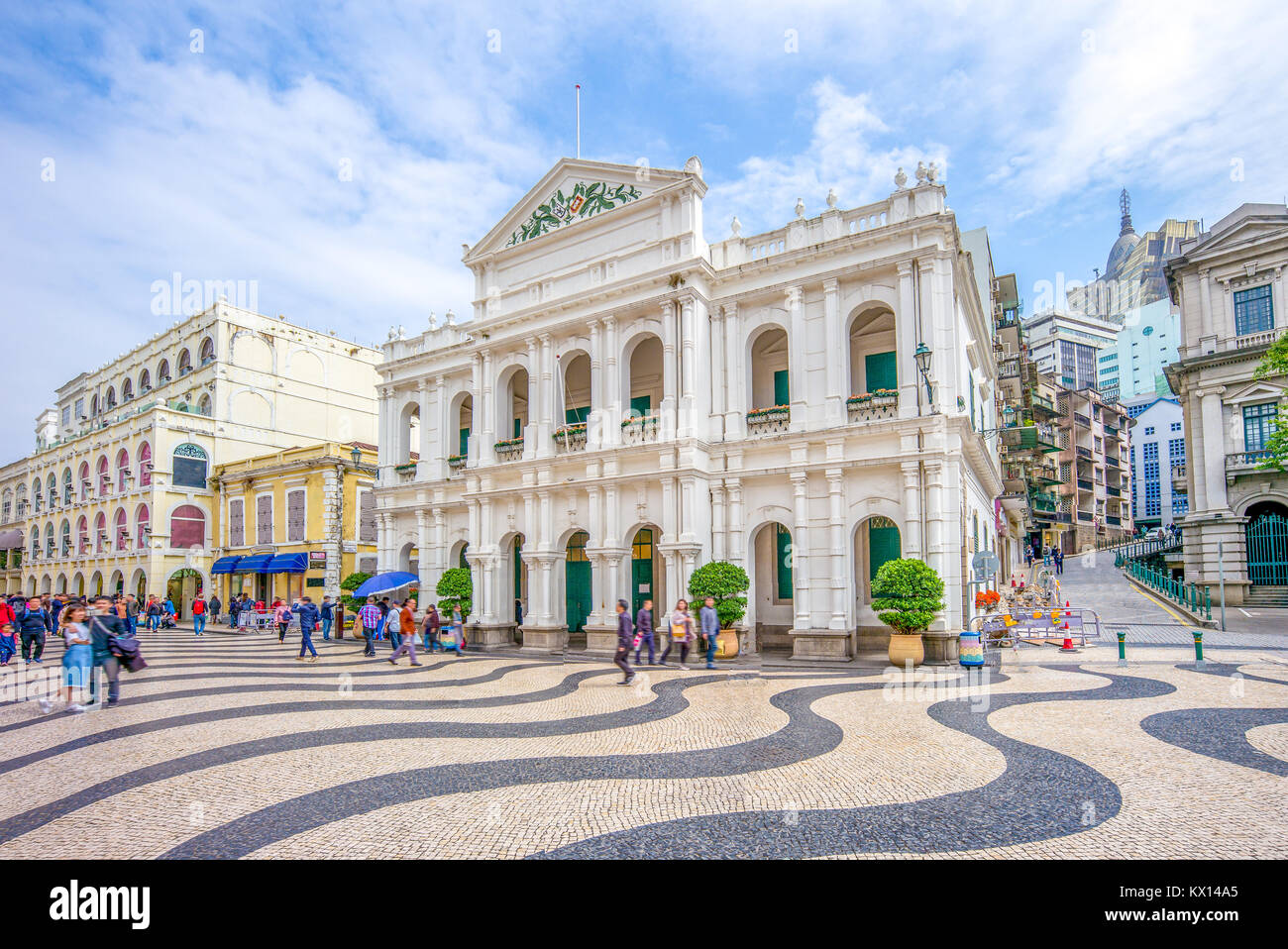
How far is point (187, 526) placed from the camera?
42.7 meters

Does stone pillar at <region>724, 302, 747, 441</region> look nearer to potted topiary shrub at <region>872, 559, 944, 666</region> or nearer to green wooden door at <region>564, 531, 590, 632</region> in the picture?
potted topiary shrub at <region>872, 559, 944, 666</region>

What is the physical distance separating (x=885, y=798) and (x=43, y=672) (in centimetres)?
1977

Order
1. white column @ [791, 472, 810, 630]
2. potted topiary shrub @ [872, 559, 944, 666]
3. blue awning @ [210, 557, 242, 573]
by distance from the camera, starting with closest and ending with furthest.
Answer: potted topiary shrub @ [872, 559, 944, 666] < white column @ [791, 472, 810, 630] < blue awning @ [210, 557, 242, 573]

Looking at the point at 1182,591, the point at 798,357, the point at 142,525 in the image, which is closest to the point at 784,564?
the point at 798,357

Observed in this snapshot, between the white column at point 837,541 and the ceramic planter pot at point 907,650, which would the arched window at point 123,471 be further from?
the ceramic planter pot at point 907,650

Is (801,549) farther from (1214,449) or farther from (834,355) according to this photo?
(1214,449)

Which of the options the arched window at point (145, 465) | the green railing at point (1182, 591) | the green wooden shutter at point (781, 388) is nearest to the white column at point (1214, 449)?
the green railing at point (1182, 591)

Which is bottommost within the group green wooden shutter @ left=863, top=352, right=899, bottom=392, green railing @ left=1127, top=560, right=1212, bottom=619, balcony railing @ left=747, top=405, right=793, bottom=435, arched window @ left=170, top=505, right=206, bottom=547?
green railing @ left=1127, top=560, right=1212, bottom=619

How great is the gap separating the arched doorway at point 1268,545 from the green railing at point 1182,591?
76.7 inches

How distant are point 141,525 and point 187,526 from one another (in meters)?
2.83

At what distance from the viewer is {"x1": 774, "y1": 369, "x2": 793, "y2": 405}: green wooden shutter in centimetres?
2228

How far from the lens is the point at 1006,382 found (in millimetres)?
40438

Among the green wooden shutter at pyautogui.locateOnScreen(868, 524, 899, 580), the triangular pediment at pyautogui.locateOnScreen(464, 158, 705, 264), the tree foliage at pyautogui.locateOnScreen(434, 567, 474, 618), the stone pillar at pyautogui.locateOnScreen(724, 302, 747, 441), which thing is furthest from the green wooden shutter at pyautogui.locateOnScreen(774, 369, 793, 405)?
the tree foliage at pyautogui.locateOnScreen(434, 567, 474, 618)

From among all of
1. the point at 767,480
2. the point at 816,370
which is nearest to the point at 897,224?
the point at 816,370
